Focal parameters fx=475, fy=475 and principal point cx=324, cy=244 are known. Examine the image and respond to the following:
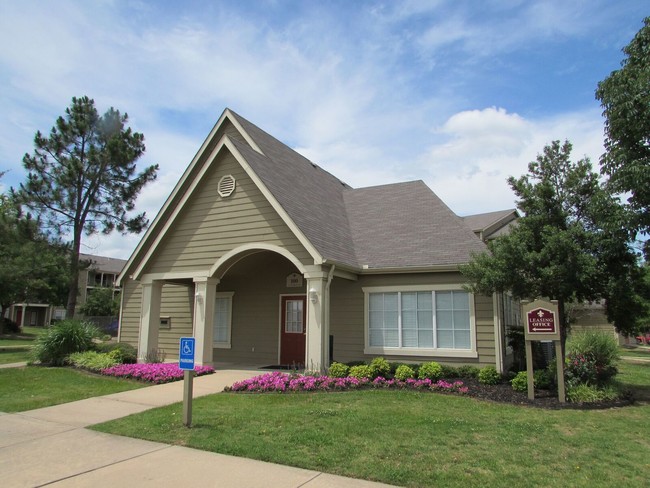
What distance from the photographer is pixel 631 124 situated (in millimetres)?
11594

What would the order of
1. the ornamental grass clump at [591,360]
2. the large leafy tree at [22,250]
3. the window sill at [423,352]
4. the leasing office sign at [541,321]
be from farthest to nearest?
the large leafy tree at [22,250]
the window sill at [423,352]
the ornamental grass clump at [591,360]
the leasing office sign at [541,321]

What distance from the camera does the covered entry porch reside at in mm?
14023

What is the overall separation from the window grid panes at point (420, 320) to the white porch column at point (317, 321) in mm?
2131

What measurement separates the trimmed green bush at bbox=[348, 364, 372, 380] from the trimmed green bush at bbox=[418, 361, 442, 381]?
1.22 meters

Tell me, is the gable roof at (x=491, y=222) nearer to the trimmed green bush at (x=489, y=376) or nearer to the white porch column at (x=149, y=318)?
the trimmed green bush at (x=489, y=376)

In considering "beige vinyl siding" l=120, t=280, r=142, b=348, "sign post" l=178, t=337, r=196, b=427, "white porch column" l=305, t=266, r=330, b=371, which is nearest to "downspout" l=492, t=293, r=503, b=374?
"white porch column" l=305, t=266, r=330, b=371

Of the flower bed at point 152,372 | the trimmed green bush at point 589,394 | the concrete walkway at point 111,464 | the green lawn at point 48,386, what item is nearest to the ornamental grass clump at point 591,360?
the trimmed green bush at point 589,394

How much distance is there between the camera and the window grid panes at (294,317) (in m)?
15.6

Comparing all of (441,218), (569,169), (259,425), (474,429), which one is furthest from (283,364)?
(569,169)

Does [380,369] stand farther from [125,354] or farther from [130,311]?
[130,311]

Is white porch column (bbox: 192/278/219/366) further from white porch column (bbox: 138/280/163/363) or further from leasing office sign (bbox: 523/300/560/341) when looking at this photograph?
leasing office sign (bbox: 523/300/560/341)

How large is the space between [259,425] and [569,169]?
9076mm

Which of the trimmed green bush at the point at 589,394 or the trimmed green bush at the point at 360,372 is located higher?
the trimmed green bush at the point at 360,372

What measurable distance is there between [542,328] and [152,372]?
9.49 metres
